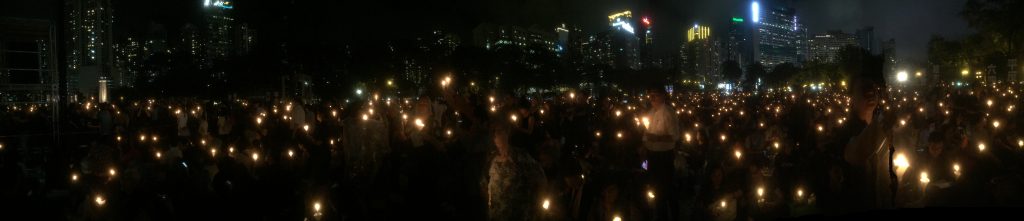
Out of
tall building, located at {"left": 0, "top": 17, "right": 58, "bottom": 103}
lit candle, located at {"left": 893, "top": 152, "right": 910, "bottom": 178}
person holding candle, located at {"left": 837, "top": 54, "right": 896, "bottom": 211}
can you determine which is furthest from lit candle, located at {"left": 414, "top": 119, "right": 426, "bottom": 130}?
person holding candle, located at {"left": 837, "top": 54, "right": 896, "bottom": 211}

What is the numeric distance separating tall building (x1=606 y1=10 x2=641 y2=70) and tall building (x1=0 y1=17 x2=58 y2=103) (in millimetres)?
127370

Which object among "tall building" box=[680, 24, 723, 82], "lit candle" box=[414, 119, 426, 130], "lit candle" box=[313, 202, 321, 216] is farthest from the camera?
"tall building" box=[680, 24, 723, 82]

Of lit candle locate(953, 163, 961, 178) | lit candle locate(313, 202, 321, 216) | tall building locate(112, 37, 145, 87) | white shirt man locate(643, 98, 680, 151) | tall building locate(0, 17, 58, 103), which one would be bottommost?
lit candle locate(313, 202, 321, 216)

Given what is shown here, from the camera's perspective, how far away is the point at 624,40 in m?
149

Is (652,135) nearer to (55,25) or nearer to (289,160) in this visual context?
(289,160)

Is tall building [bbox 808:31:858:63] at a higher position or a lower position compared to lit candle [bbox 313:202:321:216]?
higher

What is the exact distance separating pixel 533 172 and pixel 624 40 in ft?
480

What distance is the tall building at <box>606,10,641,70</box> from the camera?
5586 inches

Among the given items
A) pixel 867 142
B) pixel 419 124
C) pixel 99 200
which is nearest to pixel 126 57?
pixel 419 124

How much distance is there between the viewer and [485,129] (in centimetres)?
804

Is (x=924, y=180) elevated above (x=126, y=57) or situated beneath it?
situated beneath

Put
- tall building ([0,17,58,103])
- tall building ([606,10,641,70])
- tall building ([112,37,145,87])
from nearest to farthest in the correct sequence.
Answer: tall building ([0,17,58,103]) → tall building ([112,37,145,87]) → tall building ([606,10,641,70])

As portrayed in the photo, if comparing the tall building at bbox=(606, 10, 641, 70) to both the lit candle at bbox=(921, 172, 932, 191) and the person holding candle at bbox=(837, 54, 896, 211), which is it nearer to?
the lit candle at bbox=(921, 172, 932, 191)

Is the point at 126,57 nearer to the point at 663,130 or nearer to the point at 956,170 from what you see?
the point at 663,130
